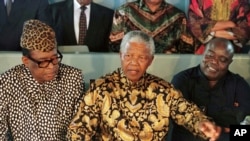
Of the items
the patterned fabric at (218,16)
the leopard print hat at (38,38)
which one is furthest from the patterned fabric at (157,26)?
the leopard print hat at (38,38)

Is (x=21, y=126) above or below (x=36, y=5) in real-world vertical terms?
below

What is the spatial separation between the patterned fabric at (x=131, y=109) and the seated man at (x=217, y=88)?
0.39 metres

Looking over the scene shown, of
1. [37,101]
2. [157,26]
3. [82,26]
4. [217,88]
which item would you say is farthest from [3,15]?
[217,88]

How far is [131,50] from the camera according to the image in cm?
214

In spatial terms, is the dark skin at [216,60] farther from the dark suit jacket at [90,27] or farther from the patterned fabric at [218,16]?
the dark suit jacket at [90,27]

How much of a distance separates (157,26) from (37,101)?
129 cm

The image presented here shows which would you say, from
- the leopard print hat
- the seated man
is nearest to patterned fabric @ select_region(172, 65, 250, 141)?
the seated man

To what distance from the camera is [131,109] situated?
220 centimetres

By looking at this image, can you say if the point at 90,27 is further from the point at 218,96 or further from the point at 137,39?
the point at 137,39

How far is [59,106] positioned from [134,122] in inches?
14.9

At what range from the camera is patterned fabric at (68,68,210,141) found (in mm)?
2180

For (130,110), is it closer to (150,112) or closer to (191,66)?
(150,112)

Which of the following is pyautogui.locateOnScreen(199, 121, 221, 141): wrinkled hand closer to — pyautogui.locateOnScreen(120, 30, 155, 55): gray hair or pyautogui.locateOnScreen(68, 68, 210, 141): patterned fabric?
pyautogui.locateOnScreen(68, 68, 210, 141): patterned fabric

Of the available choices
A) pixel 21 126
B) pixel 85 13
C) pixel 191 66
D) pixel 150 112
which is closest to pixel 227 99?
pixel 191 66
